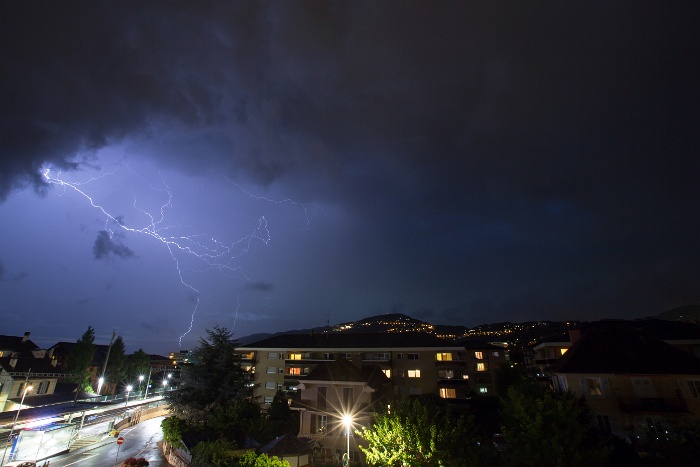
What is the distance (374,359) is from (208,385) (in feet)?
75.6

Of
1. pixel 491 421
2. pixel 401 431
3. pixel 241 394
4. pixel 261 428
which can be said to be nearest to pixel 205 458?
pixel 261 428

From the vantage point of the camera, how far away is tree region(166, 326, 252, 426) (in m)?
32.8

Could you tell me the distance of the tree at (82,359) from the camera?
59.7 metres

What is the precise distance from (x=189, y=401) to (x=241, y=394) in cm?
519

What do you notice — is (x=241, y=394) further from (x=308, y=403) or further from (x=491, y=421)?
(x=491, y=421)

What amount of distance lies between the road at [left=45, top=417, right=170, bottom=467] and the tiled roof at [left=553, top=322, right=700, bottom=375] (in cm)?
3719

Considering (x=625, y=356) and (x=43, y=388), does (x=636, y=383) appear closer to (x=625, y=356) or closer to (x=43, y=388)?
(x=625, y=356)

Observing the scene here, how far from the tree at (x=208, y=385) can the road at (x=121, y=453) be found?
12.7 feet

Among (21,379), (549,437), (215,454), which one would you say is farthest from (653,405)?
(21,379)

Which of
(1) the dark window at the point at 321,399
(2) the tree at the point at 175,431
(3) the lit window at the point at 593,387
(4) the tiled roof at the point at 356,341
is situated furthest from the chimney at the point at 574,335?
(2) the tree at the point at 175,431

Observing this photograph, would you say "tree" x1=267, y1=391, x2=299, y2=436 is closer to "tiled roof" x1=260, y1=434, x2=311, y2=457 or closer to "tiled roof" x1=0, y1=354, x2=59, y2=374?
"tiled roof" x1=260, y1=434, x2=311, y2=457

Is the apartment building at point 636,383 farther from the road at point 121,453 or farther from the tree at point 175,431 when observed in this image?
the road at point 121,453

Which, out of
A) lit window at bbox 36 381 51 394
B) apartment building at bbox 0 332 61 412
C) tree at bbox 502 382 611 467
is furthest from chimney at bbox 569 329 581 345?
lit window at bbox 36 381 51 394

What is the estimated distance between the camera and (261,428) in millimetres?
30375
